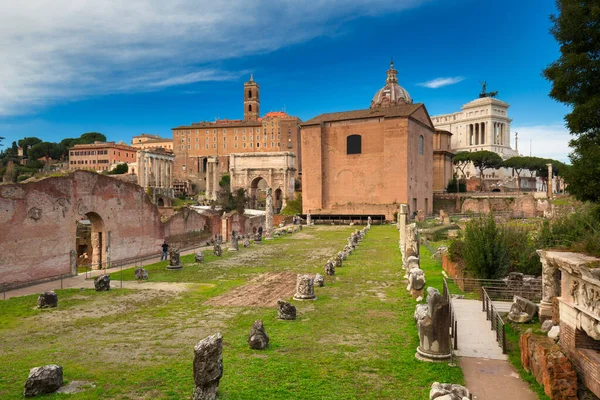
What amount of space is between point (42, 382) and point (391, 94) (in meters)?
61.7

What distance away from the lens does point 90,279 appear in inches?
571

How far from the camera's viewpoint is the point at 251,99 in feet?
356

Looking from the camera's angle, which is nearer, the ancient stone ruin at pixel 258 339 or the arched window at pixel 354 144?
the ancient stone ruin at pixel 258 339

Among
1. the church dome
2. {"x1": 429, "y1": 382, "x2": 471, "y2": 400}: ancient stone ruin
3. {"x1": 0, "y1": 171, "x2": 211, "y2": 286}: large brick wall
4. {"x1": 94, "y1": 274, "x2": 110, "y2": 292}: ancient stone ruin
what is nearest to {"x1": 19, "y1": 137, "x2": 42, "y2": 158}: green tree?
the church dome

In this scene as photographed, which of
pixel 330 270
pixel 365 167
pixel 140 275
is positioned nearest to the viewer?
pixel 140 275

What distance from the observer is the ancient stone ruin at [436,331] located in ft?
22.3

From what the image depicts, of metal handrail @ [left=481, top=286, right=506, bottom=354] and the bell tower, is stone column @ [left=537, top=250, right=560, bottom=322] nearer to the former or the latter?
metal handrail @ [left=481, top=286, right=506, bottom=354]

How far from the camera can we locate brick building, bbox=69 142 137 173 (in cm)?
8669

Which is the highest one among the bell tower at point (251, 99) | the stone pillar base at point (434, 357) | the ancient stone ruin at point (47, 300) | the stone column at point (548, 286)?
the bell tower at point (251, 99)

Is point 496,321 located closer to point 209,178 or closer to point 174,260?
point 174,260

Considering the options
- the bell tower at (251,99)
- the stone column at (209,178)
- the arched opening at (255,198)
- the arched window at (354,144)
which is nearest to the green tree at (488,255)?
the arched window at (354,144)

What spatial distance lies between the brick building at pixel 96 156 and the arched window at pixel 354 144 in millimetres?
57190

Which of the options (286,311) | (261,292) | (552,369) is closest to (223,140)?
(261,292)

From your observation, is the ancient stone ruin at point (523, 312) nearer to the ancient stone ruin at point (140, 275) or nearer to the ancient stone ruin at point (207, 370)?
the ancient stone ruin at point (207, 370)
